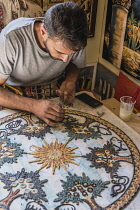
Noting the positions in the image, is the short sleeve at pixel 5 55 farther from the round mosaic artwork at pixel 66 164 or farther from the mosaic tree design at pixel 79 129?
the mosaic tree design at pixel 79 129

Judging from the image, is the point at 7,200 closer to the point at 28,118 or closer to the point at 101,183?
the point at 101,183

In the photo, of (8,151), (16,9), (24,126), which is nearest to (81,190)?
(8,151)

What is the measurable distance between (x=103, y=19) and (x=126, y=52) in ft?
1.72

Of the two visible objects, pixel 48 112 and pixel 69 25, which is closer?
pixel 69 25

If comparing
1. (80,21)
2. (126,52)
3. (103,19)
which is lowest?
(126,52)

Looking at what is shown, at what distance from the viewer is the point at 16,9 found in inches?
74.9

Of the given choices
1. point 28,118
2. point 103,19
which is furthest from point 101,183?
point 103,19

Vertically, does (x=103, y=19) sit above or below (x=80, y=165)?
above

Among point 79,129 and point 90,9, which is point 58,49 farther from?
point 90,9

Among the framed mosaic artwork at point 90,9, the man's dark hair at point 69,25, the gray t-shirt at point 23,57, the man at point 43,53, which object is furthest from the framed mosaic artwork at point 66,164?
the framed mosaic artwork at point 90,9

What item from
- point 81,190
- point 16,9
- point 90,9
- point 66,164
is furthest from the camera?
point 90,9

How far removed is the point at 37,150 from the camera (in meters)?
1.33

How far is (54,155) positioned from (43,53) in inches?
26.2

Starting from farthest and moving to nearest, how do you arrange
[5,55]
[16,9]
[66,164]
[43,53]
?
[16,9], [43,53], [5,55], [66,164]
